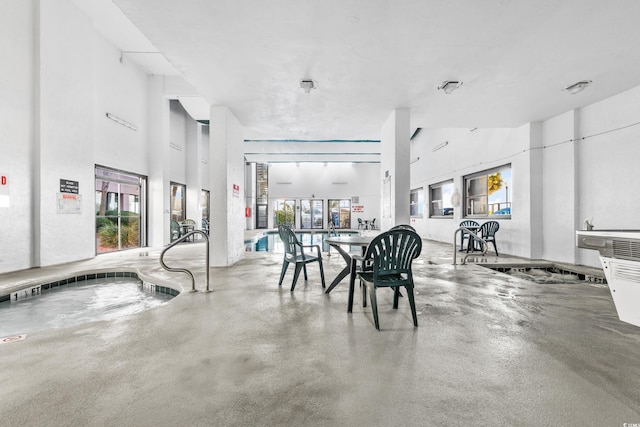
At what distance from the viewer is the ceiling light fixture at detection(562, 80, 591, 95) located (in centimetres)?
405

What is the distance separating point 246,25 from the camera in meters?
2.81

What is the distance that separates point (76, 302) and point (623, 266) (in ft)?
19.4

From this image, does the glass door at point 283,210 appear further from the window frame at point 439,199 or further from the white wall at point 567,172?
the white wall at point 567,172

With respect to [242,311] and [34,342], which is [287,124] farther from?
[34,342]

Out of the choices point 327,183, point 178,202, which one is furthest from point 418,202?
point 178,202

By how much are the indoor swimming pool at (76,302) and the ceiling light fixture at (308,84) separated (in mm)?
3429

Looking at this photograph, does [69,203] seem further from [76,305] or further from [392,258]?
[392,258]

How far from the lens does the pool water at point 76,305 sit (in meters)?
3.04

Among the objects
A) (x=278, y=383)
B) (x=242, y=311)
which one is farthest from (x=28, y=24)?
(x=278, y=383)

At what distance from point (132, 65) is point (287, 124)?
17.4 feet

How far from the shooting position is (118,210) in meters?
7.63

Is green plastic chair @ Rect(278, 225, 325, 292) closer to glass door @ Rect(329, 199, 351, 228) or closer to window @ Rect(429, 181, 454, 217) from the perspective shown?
window @ Rect(429, 181, 454, 217)

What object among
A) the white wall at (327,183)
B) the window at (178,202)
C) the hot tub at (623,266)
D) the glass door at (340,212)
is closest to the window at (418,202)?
the white wall at (327,183)

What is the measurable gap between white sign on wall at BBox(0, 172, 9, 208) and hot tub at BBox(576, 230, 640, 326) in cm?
776
